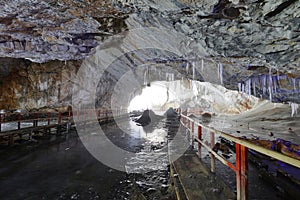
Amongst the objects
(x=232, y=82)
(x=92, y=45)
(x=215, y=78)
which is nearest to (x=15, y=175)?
(x=92, y=45)

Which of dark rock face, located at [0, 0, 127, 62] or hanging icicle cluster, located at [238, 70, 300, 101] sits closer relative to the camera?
dark rock face, located at [0, 0, 127, 62]

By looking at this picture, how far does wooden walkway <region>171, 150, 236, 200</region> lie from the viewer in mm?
2871

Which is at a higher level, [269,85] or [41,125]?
[269,85]

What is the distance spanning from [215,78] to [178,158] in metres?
8.63

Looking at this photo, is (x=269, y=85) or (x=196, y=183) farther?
(x=269, y=85)

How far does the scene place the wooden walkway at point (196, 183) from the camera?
2.87 metres

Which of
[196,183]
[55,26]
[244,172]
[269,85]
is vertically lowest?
[196,183]

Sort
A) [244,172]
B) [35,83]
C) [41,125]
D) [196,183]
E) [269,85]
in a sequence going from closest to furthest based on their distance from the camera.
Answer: [244,172], [196,183], [41,125], [269,85], [35,83]

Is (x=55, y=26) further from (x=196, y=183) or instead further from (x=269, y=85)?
(x=269, y=85)

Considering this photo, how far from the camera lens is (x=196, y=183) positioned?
3.35m

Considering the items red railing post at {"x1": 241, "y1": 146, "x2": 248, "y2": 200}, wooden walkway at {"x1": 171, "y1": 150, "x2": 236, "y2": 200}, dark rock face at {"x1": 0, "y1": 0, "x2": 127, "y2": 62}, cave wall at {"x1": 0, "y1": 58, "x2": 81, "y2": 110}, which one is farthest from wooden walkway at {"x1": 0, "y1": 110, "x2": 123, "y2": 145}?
red railing post at {"x1": 241, "y1": 146, "x2": 248, "y2": 200}

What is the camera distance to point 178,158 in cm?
500

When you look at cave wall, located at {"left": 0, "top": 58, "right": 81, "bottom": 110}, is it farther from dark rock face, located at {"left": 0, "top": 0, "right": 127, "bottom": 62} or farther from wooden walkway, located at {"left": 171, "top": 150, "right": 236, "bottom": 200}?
wooden walkway, located at {"left": 171, "top": 150, "right": 236, "bottom": 200}

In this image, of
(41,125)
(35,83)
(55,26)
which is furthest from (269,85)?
(35,83)
